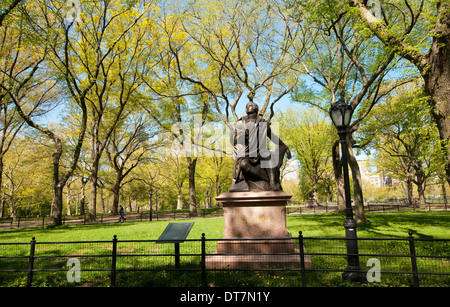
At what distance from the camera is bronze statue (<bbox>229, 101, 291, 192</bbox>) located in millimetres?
8031

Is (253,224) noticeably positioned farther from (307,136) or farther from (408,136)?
(307,136)

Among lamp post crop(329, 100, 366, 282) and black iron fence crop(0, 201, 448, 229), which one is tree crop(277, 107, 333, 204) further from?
lamp post crop(329, 100, 366, 282)

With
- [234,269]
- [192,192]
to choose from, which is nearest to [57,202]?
[192,192]

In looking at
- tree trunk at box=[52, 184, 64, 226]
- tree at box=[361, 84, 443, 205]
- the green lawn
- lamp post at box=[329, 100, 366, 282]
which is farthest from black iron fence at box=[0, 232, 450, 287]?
tree trunk at box=[52, 184, 64, 226]

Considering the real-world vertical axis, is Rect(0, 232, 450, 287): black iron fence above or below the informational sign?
below

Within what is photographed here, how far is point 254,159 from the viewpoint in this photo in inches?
326

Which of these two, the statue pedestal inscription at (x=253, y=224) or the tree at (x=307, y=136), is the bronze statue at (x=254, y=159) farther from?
the tree at (x=307, y=136)

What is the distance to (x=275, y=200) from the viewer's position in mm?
7262

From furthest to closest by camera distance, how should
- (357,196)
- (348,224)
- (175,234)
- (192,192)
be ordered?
1. (192,192)
2. (357,196)
3. (175,234)
4. (348,224)

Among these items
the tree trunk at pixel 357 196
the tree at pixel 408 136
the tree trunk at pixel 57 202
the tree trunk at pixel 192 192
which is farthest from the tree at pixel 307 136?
the tree trunk at pixel 57 202

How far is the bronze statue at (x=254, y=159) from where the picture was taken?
803 cm

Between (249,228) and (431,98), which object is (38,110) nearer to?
(249,228)

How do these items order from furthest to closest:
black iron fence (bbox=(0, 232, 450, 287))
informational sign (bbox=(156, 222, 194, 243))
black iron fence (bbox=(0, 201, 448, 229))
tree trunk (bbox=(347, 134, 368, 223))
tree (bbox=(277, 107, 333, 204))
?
tree (bbox=(277, 107, 333, 204)) → black iron fence (bbox=(0, 201, 448, 229)) → tree trunk (bbox=(347, 134, 368, 223)) → informational sign (bbox=(156, 222, 194, 243)) → black iron fence (bbox=(0, 232, 450, 287))
